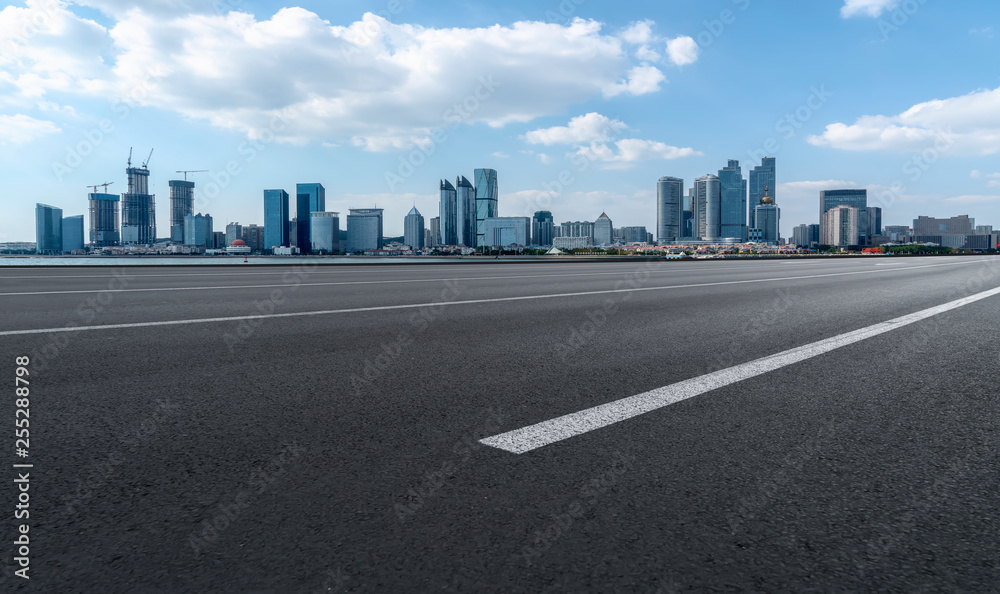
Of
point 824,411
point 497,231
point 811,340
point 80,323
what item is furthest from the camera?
point 497,231

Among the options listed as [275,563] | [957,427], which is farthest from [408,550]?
[957,427]

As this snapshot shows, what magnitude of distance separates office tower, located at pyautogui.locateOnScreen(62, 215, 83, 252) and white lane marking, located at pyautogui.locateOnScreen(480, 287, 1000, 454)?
590ft

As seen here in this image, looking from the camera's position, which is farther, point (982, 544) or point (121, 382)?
point (121, 382)

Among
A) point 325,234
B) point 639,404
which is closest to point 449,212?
point 325,234

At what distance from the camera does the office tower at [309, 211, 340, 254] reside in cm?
18675

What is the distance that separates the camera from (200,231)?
192500 millimetres

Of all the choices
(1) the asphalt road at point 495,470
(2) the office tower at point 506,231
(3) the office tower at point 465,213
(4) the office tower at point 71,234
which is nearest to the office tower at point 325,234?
(3) the office tower at point 465,213

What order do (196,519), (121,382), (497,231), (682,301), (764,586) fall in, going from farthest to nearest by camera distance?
(497,231), (682,301), (121,382), (196,519), (764,586)

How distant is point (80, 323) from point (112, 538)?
21.5ft

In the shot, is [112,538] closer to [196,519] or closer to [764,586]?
[196,519]

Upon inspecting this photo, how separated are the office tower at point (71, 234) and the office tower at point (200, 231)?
35719 millimetres

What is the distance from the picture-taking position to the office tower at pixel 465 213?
18675 cm

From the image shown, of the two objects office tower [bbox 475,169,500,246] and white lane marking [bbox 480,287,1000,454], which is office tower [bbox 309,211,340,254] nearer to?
Result: office tower [bbox 475,169,500,246]

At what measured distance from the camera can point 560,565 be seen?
193 centimetres
